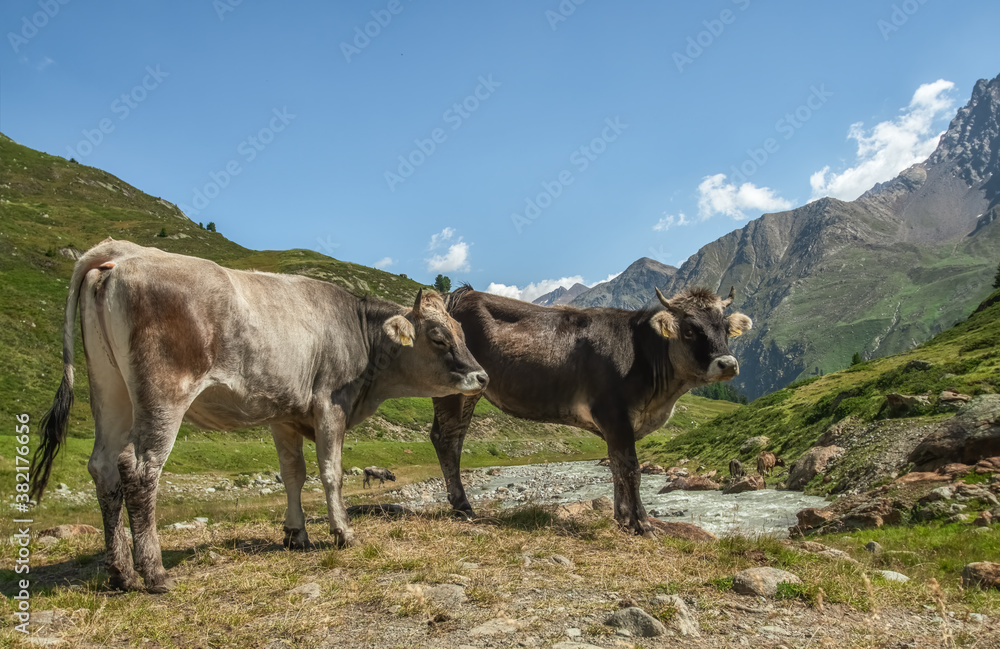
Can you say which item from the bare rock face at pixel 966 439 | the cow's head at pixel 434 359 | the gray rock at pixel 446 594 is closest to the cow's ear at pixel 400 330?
the cow's head at pixel 434 359

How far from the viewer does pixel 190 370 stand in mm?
7023

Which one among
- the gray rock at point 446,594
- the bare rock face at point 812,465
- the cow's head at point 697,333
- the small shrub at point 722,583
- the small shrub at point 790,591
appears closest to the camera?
the gray rock at point 446,594

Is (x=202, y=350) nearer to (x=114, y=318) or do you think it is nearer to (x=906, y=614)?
(x=114, y=318)

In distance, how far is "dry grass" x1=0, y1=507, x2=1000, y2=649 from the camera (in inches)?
210

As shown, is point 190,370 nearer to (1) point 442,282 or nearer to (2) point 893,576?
(2) point 893,576

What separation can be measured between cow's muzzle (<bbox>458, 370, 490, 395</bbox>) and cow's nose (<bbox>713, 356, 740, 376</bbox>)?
4.06m

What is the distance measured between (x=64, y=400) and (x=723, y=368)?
955 centimetres

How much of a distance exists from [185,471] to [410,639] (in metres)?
27.2

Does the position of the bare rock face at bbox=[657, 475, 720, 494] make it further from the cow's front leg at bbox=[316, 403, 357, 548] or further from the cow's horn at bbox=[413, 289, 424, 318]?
the cow's front leg at bbox=[316, 403, 357, 548]

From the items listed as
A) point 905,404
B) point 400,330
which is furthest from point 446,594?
point 905,404

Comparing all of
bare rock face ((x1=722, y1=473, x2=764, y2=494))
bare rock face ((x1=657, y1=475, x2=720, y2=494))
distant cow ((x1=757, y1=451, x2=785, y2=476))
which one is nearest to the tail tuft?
bare rock face ((x1=722, y1=473, x2=764, y2=494))

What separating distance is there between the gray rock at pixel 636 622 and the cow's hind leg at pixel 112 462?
4938 millimetres

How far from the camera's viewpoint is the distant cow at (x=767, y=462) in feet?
86.3

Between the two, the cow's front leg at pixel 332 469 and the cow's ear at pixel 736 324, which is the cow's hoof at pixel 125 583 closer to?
the cow's front leg at pixel 332 469
